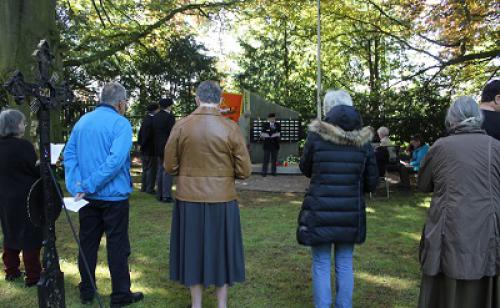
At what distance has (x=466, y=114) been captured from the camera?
9.63 ft

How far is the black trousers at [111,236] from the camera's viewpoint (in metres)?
3.68

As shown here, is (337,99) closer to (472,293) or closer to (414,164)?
(472,293)

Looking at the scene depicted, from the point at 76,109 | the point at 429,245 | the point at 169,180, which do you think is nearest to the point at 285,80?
the point at 76,109

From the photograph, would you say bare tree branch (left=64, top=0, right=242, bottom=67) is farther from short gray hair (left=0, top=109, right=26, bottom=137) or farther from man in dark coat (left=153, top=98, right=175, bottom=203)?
short gray hair (left=0, top=109, right=26, bottom=137)

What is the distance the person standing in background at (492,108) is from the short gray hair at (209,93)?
2.19 metres

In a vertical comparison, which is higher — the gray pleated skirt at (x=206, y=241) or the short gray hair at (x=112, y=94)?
the short gray hair at (x=112, y=94)

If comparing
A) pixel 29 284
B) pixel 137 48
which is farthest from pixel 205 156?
pixel 137 48

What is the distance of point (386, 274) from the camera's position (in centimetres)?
462

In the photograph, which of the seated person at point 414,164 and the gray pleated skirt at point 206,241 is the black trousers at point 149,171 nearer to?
the seated person at point 414,164

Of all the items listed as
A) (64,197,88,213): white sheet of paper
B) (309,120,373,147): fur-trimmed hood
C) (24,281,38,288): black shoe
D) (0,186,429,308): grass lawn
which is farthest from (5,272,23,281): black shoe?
(309,120,373,147): fur-trimmed hood

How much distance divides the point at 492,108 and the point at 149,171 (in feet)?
23.1

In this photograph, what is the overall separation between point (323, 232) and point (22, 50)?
755 cm

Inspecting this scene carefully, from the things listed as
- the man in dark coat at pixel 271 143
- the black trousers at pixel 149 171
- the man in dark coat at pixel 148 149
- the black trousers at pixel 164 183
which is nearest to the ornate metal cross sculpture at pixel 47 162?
the black trousers at pixel 164 183

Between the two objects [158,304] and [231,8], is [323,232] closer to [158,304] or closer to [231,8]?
[158,304]
